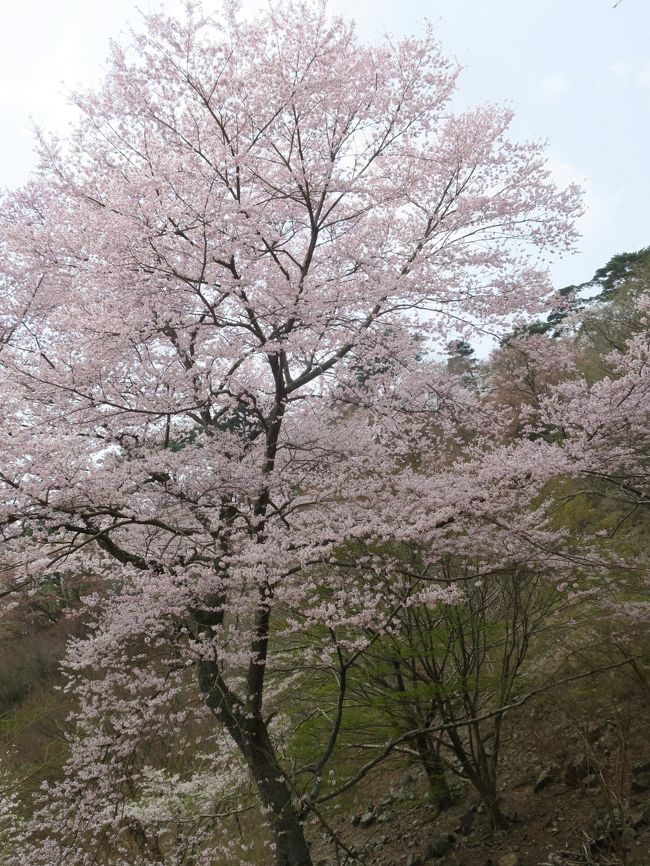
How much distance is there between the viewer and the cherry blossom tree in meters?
5.30

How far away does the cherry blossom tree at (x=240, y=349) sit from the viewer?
5.30 meters

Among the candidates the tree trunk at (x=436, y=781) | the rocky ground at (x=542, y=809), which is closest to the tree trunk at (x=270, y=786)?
the rocky ground at (x=542, y=809)

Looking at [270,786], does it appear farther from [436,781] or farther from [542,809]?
[542,809]

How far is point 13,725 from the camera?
1251cm

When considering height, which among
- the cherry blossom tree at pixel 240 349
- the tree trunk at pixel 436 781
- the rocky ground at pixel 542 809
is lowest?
the rocky ground at pixel 542 809

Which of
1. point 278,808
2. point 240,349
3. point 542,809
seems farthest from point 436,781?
point 240,349

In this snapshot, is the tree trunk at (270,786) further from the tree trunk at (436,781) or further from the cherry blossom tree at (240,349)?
the tree trunk at (436,781)

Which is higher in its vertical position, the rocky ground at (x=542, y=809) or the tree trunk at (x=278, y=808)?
the tree trunk at (x=278, y=808)

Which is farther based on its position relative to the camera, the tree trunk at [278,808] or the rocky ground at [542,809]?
the rocky ground at [542,809]

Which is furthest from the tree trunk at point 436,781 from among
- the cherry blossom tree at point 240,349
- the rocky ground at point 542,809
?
the cherry blossom tree at point 240,349

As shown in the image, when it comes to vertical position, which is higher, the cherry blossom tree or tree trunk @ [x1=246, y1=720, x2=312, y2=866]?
the cherry blossom tree

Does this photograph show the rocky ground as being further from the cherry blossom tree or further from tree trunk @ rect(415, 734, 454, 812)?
the cherry blossom tree

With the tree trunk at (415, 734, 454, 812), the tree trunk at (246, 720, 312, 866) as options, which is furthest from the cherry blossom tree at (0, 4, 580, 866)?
the tree trunk at (415, 734, 454, 812)

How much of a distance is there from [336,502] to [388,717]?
2.40 metres
